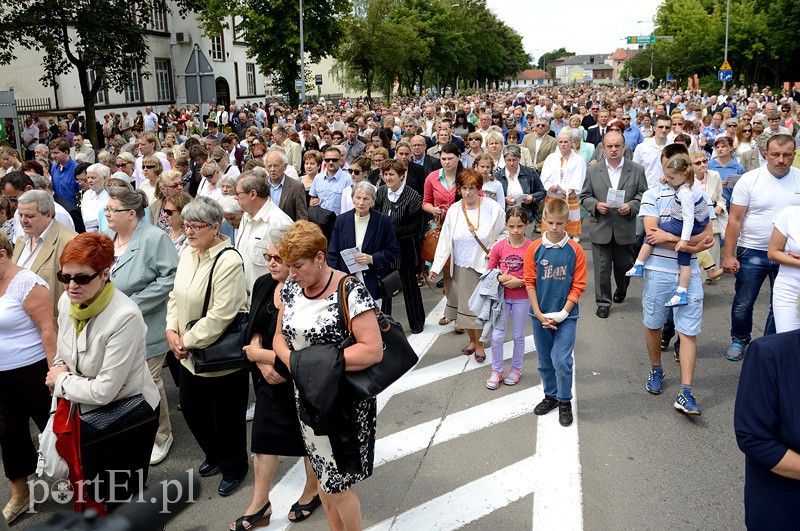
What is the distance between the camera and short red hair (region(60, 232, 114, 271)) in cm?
379

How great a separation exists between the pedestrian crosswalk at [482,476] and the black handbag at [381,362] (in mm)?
1368

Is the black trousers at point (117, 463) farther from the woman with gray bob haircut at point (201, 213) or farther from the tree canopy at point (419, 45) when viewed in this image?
the tree canopy at point (419, 45)

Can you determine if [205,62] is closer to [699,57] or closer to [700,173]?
[700,173]

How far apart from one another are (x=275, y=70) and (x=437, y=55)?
103 ft

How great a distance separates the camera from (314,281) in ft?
11.9

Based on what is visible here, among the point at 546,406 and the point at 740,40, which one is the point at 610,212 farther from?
the point at 740,40

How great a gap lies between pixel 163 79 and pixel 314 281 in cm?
4850

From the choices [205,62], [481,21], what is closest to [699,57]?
[481,21]

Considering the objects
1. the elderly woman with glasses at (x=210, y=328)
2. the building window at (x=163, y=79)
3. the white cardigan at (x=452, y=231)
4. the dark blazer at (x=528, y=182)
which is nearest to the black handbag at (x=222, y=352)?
the elderly woman with glasses at (x=210, y=328)

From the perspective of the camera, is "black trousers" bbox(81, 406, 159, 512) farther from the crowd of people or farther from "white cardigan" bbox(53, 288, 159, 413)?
"white cardigan" bbox(53, 288, 159, 413)

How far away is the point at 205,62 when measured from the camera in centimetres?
1257

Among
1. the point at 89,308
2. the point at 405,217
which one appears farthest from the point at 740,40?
the point at 89,308

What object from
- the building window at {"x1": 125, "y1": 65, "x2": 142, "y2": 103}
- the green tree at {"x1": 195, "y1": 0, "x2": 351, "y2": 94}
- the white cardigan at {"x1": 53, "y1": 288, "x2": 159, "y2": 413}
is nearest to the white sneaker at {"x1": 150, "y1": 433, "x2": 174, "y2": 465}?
the white cardigan at {"x1": 53, "y1": 288, "x2": 159, "y2": 413}

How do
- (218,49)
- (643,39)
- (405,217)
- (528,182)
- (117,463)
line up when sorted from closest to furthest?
(117,463)
(405,217)
(528,182)
(218,49)
(643,39)
